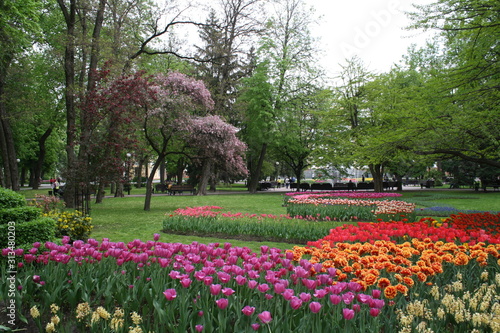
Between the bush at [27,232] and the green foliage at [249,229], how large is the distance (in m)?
4.08

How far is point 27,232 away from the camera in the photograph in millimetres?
5016

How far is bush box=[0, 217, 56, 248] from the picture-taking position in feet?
15.8

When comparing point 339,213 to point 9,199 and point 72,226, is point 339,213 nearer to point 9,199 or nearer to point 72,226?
point 72,226

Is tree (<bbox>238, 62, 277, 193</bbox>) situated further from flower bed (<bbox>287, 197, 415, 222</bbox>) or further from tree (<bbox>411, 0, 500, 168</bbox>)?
tree (<bbox>411, 0, 500, 168</bbox>)

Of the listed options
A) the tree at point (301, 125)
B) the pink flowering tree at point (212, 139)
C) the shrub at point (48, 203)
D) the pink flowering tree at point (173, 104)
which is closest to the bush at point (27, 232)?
the shrub at point (48, 203)

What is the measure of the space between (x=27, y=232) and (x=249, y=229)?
15.5 ft

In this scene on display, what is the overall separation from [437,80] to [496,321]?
26.9ft

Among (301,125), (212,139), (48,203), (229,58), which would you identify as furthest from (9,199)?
(301,125)

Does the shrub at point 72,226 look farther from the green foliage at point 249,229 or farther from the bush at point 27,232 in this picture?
the green foliage at point 249,229

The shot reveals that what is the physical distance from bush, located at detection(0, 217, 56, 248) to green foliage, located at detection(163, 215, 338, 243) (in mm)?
4081

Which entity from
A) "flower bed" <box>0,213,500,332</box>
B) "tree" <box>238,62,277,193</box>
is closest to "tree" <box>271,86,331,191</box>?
"tree" <box>238,62,277,193</box>

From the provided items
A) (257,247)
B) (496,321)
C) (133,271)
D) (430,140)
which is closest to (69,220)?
(257,247)

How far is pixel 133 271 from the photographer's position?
370cm

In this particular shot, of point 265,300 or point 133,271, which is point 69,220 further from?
point 265,300
